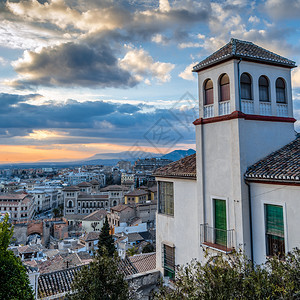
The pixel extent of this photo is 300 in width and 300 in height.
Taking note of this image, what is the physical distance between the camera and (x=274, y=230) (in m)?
7.29

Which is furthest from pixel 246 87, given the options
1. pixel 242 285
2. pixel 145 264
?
pixel 145 264

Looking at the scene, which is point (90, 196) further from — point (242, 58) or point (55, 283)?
point (242, 58)

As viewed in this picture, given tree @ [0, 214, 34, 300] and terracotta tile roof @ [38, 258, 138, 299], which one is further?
terracotta tile roof @ [38, 258, 138, 299]

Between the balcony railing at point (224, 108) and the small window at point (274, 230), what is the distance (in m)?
3.03

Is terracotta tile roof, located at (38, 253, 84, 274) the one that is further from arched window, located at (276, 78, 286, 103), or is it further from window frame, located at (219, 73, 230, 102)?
arched window, located at (276, 78, 286, 103)

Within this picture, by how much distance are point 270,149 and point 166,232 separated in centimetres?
524

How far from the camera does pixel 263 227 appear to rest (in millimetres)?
7453

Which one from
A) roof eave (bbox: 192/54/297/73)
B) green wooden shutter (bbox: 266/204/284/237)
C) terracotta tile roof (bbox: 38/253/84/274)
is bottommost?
terracotta tile roof (bbox: 38/253/84/274)

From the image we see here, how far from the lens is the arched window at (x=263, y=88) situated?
877 cm

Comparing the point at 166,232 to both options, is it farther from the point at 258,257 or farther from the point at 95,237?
the point at 95,237

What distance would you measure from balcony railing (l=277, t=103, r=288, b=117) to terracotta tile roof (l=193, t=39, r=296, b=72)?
4.40 feet

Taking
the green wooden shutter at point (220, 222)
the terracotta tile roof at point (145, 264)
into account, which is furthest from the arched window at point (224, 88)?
the terracotta tile roof at point (145, 264)

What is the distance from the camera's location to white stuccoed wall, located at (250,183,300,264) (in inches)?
263

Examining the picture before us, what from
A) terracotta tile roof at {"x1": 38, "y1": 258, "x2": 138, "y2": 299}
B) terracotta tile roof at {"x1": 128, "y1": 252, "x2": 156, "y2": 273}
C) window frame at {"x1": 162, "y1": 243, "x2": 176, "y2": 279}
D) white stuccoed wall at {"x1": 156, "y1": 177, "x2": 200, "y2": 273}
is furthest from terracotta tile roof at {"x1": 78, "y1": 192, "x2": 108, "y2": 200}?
white stuccoed wall at {"x1": 156, "y1": 177, "x2": 200, "y2": 273}
